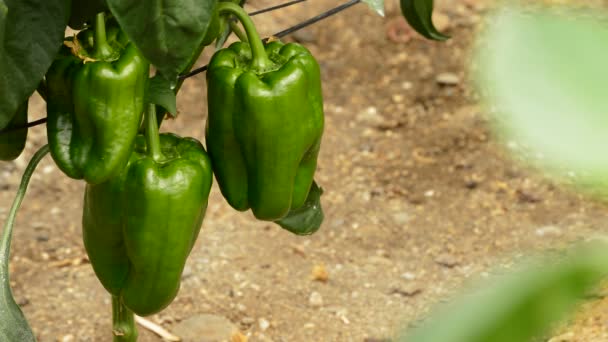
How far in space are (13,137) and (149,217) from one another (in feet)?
0.65

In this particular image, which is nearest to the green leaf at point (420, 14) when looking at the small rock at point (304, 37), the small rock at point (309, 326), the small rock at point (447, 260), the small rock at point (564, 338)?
the small rock at point (564, 338)

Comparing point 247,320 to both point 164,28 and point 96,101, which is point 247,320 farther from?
point 164,28

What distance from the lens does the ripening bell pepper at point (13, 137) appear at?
1.05 metres

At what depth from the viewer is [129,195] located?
3.38 ft

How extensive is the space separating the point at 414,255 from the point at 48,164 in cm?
102

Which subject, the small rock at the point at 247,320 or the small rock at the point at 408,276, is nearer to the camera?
the small rock at the point at 247,320

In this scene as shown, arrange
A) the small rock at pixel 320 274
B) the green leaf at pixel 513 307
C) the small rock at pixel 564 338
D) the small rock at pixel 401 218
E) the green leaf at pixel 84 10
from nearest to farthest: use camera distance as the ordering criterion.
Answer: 1. the green leaf at pixel 513 307
2. the green leaf at pixel 84 10
3. the small rock at pixel 564 338
4. the small rock at pixel 320 274
5. the small rock at pixel 401 218

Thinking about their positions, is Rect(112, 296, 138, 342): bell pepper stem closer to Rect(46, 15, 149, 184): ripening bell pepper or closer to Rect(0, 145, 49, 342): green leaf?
Rect(0, 145, 49, 342): green leaf

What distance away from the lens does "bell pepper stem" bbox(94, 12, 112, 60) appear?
0.93 m

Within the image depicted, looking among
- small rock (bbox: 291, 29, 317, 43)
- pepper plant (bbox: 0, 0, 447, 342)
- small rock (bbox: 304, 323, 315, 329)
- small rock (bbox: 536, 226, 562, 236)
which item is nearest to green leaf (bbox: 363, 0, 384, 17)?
pepper plant (bbox: 0, 0, 447, 342)

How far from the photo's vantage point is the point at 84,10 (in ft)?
3.06

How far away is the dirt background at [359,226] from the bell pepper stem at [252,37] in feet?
2.55

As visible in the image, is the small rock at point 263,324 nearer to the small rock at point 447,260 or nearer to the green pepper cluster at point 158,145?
the small rock at point 447,260

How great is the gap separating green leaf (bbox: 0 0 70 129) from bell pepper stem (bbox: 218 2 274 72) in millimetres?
183
